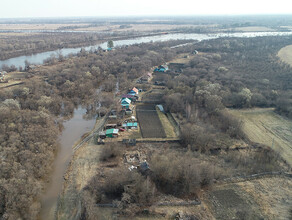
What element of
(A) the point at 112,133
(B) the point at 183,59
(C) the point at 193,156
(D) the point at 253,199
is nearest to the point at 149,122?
(A) the point at 112,133

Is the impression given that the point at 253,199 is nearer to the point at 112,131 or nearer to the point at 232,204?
the point at 232,204

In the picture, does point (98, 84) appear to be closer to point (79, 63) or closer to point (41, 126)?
point (79, 63)

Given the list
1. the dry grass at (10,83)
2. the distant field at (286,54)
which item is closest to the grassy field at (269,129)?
the distant field at (286,54)

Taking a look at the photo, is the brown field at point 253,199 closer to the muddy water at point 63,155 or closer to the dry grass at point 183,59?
the muddy water at point 63,155

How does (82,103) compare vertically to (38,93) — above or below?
below

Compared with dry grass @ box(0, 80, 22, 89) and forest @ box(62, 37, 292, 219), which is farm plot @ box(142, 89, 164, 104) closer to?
forest @ box(62, 37, 292, 219)

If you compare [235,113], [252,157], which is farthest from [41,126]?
[235,113]
